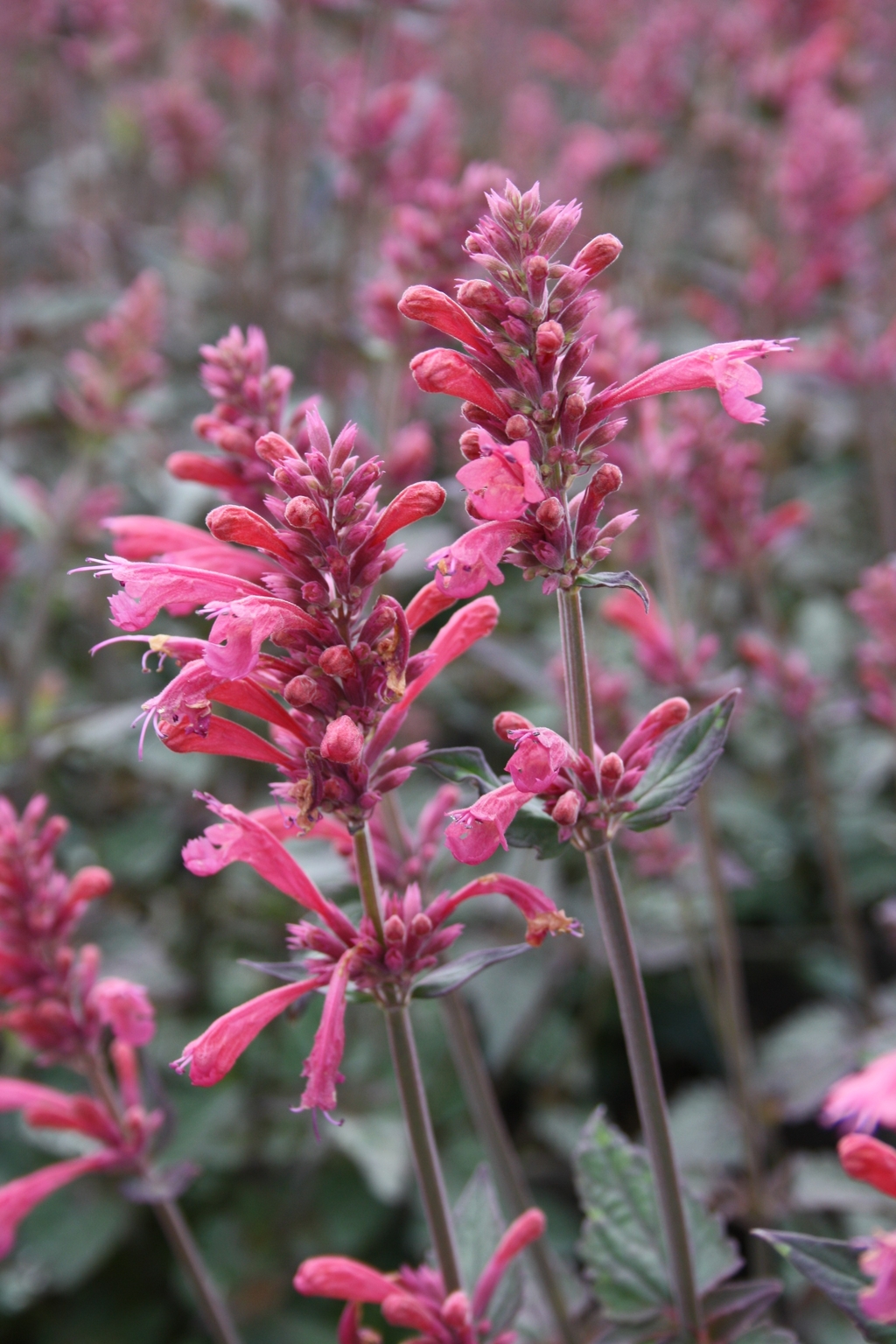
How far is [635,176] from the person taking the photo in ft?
13.7

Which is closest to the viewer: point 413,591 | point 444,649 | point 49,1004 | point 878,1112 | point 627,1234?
point 878,1112

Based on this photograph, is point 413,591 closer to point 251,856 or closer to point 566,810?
point 251,856

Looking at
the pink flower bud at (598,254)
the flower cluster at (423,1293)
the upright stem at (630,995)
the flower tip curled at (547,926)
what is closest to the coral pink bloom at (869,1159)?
the upright stem at (630,995)

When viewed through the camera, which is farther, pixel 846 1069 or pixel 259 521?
pixel 846 1069

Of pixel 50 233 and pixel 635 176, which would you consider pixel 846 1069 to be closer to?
pixel 635 176

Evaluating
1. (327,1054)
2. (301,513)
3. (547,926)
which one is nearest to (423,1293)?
(327,1054)

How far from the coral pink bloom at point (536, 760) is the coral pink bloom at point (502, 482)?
9.3 inches

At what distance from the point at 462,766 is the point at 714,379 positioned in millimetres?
530

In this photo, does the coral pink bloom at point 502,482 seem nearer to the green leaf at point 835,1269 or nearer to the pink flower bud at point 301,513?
the pink flower bud at point 301,513

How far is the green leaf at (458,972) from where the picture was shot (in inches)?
46.4

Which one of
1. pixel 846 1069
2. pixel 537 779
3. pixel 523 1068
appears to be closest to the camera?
pixel 537 779

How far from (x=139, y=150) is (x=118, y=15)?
58.4 inches

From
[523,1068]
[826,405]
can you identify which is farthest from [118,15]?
[523,1068]

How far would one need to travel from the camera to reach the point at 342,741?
109 centimetres
